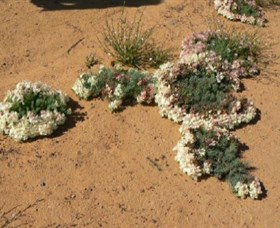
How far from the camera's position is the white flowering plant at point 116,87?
7719 millimetres

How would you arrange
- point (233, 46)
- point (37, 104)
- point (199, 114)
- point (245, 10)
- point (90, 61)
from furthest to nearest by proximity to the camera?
point (245, 10) < point (233, 46) < point (90, 61) < point (199, 114) < point (37, 104)

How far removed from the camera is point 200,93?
25.8ft

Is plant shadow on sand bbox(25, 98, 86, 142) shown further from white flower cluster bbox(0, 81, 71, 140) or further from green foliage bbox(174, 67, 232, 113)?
green foliage bbox(174, 67, 232, 113)

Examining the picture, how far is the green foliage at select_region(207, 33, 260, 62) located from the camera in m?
8.73

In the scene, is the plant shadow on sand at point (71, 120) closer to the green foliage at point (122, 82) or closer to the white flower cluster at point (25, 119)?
the white flower cluster at point (25, 119)

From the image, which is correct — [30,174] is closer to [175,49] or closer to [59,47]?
[59,47]

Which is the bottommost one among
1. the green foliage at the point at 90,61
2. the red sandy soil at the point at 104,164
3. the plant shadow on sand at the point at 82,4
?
the red sandy soil at the point at 104,164

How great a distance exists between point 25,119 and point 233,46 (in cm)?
401

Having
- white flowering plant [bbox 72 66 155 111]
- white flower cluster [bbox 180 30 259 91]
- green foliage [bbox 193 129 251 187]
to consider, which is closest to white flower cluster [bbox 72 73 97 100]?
white flowering plant [bbox 72 66 155 111]

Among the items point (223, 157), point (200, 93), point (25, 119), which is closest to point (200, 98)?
point (200, 93)

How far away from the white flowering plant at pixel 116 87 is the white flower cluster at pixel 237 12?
3.12 metres

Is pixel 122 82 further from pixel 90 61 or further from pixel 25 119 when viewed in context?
pixel 25 119

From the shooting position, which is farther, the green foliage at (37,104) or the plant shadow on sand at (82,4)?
the plant shadow on sand at (82,4)

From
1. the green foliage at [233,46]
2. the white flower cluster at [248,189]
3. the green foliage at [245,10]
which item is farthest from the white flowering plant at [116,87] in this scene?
the green foliage at [245,10]
